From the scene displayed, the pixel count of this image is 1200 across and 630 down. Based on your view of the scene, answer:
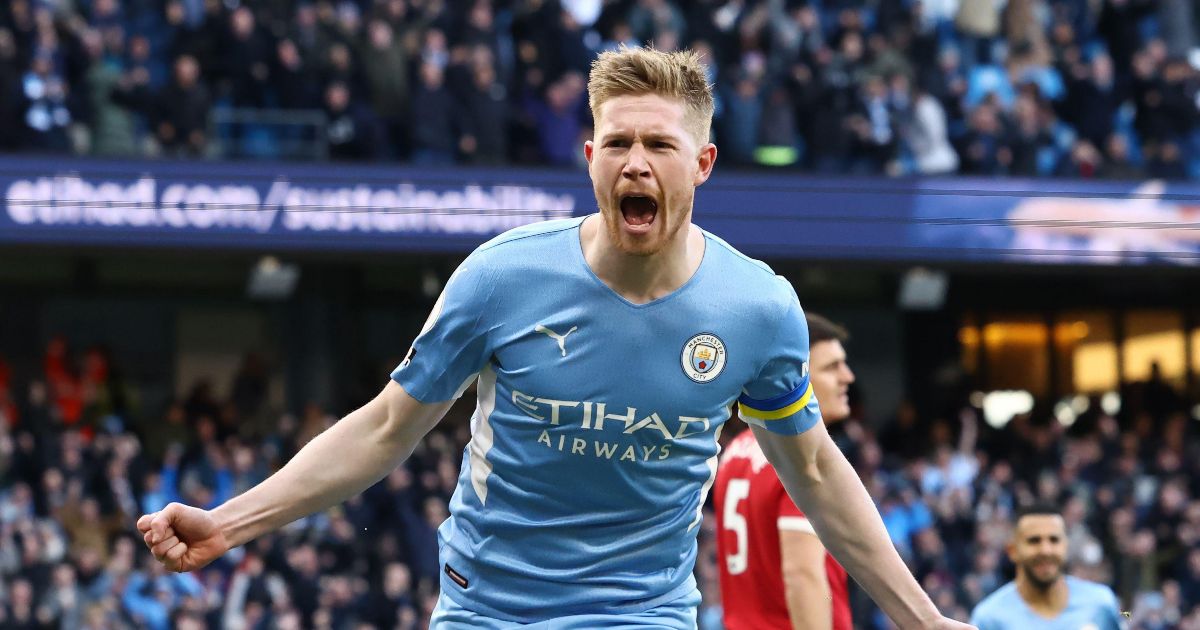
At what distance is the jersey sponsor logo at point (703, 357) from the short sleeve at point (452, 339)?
0.45 m

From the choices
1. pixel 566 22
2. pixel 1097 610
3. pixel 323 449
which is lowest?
pixel 1097 610

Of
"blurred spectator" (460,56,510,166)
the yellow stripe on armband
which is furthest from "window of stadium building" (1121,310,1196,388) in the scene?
the yellow stripe on armband

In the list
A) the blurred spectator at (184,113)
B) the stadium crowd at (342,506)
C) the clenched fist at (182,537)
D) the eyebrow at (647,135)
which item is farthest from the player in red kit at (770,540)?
the blurred spectator at (184,113)

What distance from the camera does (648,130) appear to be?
13.7 feet

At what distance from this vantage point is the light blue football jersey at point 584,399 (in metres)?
4.31

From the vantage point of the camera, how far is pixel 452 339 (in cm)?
430

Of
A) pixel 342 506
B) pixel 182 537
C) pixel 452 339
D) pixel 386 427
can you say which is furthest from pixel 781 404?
pixel 342 506

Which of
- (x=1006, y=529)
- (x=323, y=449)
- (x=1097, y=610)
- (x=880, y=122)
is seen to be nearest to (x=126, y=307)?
(x=880, y=122)

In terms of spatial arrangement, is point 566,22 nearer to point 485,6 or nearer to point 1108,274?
point 485,6

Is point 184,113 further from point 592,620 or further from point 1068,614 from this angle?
point 592,620

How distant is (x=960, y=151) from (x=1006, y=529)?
429 centimetres

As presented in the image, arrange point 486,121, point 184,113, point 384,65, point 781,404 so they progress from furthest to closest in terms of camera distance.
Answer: point 486,121, point 384,65, point 184,113, point 781,404

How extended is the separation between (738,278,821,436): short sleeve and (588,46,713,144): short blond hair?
0.49 meters

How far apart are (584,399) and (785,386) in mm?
484
